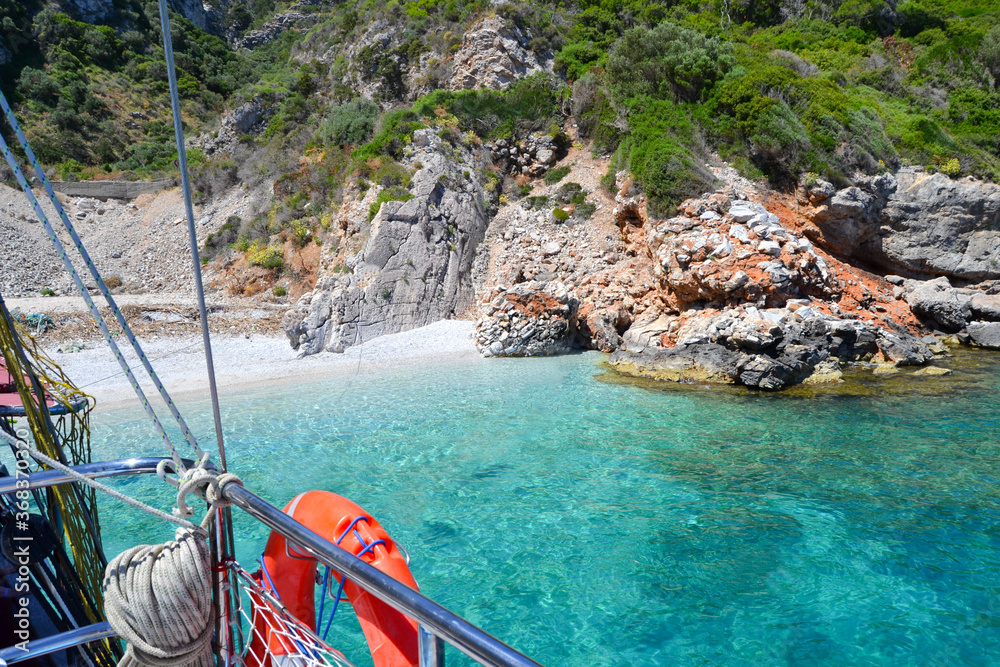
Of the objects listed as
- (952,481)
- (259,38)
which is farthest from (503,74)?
(259,38)

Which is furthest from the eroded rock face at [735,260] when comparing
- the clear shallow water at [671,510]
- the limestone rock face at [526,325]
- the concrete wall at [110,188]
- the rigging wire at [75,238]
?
the concrete wall at [110,188]

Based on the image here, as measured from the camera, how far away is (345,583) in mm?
2127

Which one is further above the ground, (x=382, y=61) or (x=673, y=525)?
(x=382, y=61)

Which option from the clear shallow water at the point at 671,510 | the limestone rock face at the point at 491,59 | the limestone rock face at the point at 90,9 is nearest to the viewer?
the clear shallow water at the point at 671,510

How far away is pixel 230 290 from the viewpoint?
18.6 m

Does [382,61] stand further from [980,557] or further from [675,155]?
[980,557]

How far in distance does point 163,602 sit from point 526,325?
12321mm

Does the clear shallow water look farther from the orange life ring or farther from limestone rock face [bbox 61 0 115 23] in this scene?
limestone rock face [bbox 61 0 115 23]

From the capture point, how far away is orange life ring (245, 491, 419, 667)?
73.0 inches

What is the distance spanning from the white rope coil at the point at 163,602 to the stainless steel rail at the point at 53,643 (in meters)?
0.08

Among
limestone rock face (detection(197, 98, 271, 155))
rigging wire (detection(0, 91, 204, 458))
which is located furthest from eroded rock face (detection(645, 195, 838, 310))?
limestone rock face (detection(197, 98, 271, 155))

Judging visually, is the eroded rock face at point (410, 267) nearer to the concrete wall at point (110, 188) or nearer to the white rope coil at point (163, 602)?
the white rope coil at point (163, 602)

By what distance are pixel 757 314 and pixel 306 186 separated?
1719 centimetres

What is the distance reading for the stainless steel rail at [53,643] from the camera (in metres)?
1.45
